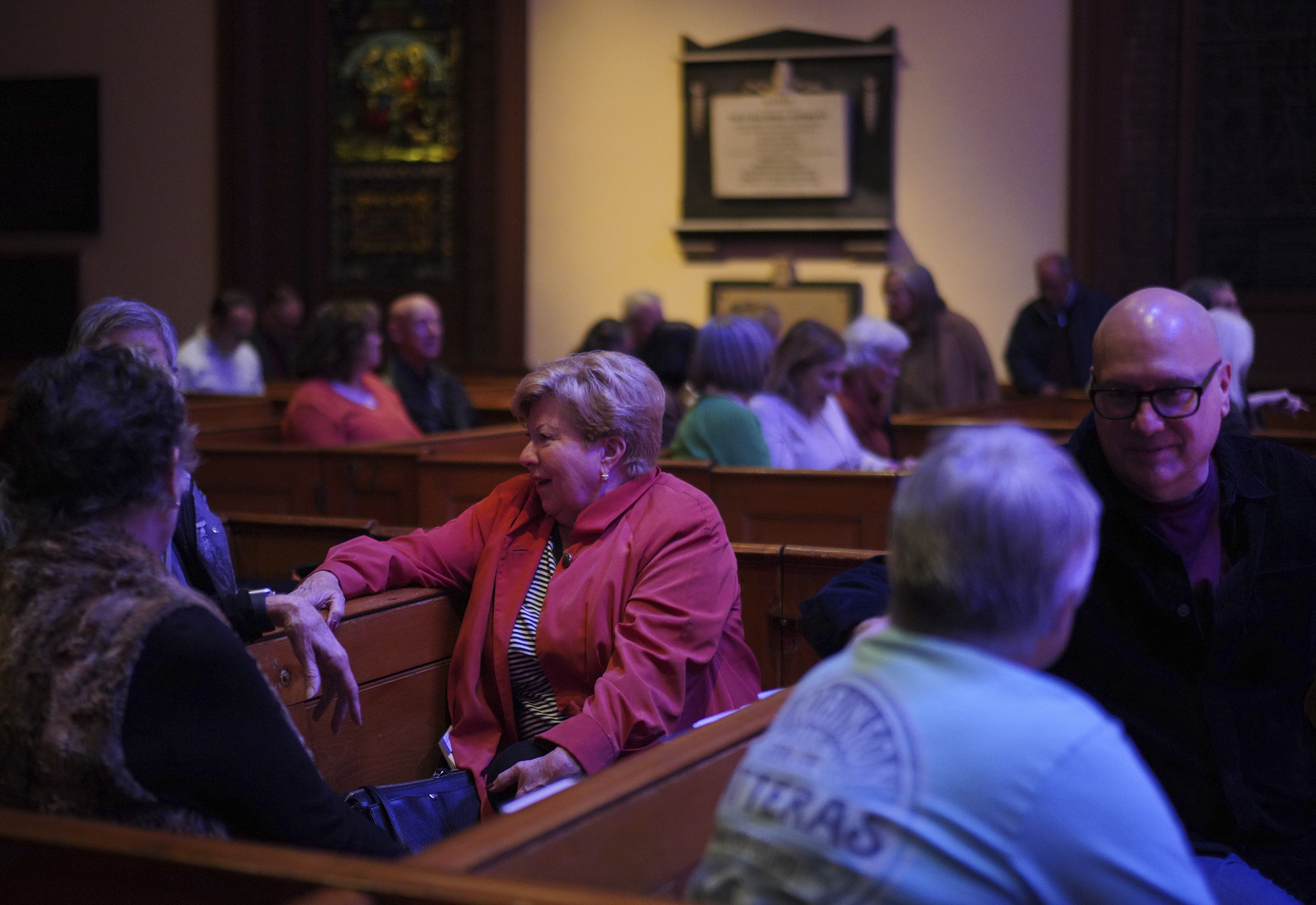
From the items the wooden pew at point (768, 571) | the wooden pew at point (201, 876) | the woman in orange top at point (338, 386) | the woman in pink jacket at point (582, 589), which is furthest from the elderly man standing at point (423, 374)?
the wooden pew at point (201, 876)

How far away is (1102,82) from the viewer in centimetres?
966

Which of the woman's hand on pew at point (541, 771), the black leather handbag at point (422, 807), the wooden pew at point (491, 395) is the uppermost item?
the wooden pew at point (491, 395)

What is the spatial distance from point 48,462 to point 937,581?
103 cm

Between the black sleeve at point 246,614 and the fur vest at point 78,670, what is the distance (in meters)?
0.61

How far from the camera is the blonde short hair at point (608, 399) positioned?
2.57m

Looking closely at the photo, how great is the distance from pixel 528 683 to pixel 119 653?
1056 mm

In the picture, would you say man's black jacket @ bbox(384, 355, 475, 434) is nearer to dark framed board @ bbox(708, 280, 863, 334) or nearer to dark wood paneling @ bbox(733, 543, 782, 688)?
dark wood paneling @ bbox(733, 543, 782, 688)

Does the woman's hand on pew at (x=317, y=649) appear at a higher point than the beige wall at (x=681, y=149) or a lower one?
lower

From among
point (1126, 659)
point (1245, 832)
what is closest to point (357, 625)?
point (1126, 659)

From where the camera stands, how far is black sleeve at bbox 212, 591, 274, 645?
2199mm

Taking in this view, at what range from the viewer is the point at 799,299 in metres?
10.3

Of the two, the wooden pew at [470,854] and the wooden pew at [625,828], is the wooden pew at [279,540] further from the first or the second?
the wooden pew at [625,828]

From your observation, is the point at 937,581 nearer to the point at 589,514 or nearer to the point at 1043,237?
the point at 589,514

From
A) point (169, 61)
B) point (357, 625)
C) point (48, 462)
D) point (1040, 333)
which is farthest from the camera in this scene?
point (169, 61)
